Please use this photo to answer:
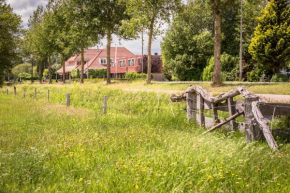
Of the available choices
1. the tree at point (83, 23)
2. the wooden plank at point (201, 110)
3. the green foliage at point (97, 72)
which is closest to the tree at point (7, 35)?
the tree at point (83, 23)

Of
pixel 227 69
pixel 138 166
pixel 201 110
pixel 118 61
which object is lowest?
pixel 138 166

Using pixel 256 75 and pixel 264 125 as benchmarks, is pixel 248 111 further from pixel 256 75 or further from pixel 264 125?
pixel 256 75

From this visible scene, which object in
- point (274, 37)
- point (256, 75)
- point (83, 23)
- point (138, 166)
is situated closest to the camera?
point (138, 166)

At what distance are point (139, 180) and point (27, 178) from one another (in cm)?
226

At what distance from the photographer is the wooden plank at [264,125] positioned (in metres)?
6.82

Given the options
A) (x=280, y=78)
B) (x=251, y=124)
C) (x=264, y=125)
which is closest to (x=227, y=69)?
(x=280, y=78)

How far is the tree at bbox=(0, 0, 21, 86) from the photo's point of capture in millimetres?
36750

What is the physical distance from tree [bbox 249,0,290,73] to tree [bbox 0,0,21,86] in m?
31.1

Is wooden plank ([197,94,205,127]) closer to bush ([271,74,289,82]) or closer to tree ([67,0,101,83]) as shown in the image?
bush ([271,74,289,82])

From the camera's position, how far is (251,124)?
25.5 feet

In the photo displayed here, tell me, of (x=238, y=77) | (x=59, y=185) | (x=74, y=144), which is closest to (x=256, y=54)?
(x=238, y=77)

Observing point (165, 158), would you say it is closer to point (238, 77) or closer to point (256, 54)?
point (256, 54)

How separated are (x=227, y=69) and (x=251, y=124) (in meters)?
33.8

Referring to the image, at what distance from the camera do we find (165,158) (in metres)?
6.16
